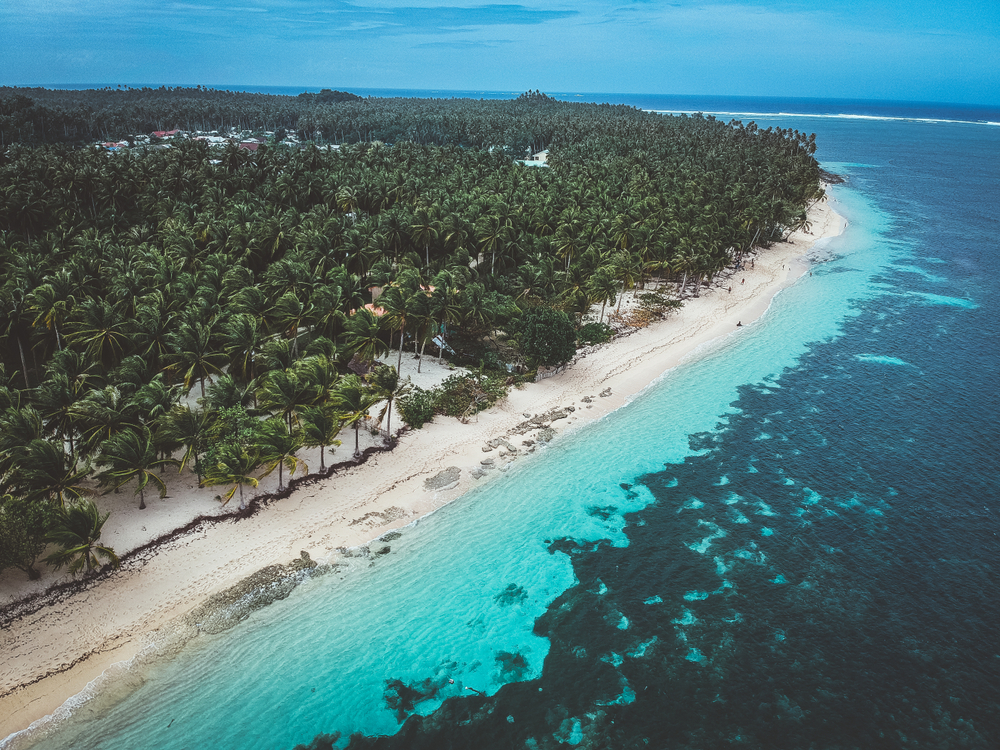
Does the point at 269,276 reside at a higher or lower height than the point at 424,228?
lower

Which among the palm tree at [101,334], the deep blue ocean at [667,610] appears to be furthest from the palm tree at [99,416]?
the deep blue ocean at [667,610]

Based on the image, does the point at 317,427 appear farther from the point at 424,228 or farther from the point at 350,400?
the point at 424,228

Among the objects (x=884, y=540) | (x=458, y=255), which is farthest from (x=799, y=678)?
(x=458, y=255)

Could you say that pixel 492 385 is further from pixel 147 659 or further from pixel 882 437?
pixel 882 437

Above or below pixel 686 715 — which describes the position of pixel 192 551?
above

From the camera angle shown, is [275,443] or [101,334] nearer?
[275,443]

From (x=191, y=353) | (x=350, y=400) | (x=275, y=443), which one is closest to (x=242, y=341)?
(x=191, y=353)
